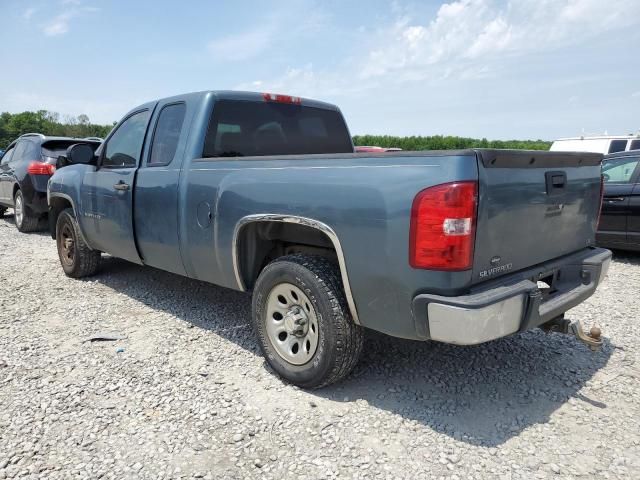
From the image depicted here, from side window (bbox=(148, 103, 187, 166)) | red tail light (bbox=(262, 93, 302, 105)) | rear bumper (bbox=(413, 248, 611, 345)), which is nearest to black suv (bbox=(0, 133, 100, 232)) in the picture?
side window (bbox=(148, 103, 187, 166))

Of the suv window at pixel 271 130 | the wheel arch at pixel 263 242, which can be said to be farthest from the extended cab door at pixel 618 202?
the wheel arch at pixel 263 242

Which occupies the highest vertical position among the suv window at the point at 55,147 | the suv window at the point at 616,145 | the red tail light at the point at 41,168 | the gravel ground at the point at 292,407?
the suv window at the point at 616,145

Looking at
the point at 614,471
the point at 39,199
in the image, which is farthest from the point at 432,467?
the point at 39,199

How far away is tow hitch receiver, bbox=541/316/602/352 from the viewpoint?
119 inches

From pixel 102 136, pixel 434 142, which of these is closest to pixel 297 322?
pixel 434 142

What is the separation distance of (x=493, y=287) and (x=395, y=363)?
1.27 meters

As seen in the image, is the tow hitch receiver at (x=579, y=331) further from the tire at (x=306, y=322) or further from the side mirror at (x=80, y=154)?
the side mirror at (x=80, y=154)

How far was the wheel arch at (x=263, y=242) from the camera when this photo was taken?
10.5ft

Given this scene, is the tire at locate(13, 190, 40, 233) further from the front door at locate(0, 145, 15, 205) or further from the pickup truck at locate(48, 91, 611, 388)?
the pickup truck at locate(48, 91, 611, 388)

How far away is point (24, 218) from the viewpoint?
9305mm

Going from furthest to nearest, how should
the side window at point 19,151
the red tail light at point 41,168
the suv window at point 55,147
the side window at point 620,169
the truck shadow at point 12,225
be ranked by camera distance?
the side window at point 19,151, the truck shadow at point 12,225, the suv window at point 55,147, the red tail light at point 41,168, the side window at point 620,169

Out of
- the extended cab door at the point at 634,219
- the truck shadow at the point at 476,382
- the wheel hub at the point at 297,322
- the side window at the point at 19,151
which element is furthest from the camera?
the side window at the point at 19,151

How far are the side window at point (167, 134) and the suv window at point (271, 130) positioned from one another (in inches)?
14.0

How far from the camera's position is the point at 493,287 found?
2584 millimetres
